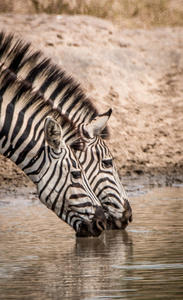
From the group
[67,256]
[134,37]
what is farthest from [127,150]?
[67,256]

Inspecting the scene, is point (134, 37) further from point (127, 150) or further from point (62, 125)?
point (62, 125)

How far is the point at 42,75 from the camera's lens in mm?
7535

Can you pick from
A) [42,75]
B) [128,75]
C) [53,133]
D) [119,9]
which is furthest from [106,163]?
[119,9]

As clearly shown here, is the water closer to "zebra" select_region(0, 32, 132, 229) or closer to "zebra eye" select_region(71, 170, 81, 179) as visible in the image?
"zebra" select_region(0, 32, 132, 229)

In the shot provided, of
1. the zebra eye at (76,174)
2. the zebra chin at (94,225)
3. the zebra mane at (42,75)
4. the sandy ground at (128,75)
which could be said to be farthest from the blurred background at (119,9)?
the zebra chin at (94,225)

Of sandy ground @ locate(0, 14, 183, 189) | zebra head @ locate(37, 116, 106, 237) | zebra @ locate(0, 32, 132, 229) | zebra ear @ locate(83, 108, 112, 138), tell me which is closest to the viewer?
zebra head @ locate(37, 116, 106, 237)

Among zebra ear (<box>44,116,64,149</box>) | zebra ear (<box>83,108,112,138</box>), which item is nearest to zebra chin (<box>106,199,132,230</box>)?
zebra ear (<box>83,108,112,138</box>)

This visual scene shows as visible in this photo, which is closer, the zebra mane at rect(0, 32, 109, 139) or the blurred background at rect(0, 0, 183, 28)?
the zebra mane at rect(0, 32, 109, 139)

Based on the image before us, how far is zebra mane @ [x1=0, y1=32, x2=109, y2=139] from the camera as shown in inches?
287

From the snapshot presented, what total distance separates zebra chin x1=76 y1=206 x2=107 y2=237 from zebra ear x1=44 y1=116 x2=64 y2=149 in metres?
0.78

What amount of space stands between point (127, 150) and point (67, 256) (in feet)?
26.7

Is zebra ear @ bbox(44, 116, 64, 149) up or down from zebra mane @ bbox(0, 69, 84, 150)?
down

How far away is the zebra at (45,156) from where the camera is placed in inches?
268

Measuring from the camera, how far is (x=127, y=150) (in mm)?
14336
